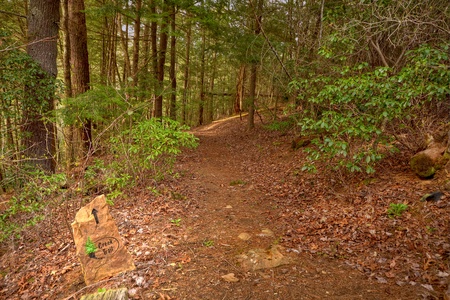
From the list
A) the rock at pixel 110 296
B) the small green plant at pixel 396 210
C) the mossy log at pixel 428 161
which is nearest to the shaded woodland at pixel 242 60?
the mossy log at pixel 428 161

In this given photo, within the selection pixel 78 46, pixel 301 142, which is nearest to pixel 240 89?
pixel 301 142

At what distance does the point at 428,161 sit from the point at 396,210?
1.63 metres

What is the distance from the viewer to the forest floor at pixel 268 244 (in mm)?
3287

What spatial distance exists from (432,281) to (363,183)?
3088mm

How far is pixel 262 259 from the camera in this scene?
388 cm

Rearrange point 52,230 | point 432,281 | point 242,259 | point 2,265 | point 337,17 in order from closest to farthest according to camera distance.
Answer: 1. point 432,281
2. point 242,259
3. point 2,265
4. point 52,230
5. point 337,17

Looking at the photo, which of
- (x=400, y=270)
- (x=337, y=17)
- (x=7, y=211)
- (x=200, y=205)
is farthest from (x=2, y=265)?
(x=337, y=17)

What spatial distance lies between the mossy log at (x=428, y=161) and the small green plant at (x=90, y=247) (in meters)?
6.52

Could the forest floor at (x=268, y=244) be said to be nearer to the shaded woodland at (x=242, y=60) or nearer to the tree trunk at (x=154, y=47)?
the shaded woodland at (x=242, y=60)

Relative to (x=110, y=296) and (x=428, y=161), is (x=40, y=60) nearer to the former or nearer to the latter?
(x=110, y=296)

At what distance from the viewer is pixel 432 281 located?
10.4ft

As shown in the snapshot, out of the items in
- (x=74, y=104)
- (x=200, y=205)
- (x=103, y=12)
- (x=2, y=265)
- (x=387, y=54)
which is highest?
(x=103, y=12)

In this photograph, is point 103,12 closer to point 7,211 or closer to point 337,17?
point 7,211

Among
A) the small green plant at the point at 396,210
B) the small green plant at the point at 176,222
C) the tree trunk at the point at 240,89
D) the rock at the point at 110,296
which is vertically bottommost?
the small green plant at the point at 176,222
